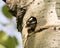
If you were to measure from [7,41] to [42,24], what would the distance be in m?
0.56

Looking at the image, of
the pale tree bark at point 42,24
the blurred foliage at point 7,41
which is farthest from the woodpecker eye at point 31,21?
the blurred foliage at point 7,41

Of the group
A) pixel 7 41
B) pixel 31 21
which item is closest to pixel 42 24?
pixel 31 21

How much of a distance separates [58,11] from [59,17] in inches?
0.7

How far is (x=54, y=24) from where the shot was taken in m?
0.53

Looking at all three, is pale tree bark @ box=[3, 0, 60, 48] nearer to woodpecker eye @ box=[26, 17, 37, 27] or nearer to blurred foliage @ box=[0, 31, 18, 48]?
woodpecker eye @ box=[26, 17, 37, 27]

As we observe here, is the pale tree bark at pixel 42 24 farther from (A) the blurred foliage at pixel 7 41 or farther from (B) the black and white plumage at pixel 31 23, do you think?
(A) the blurred foliage at pixel 7 41

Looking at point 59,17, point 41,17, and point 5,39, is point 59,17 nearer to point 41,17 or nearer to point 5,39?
point 41,17

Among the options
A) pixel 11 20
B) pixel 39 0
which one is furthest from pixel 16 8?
pixel 11 20

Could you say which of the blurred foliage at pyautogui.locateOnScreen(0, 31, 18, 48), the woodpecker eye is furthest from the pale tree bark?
the blurred foliage at pyautogui.locateOnScreen(0, 31, 18, 48)

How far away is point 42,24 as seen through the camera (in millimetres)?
554

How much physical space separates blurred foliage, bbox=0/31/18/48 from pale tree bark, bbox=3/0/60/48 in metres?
0.42

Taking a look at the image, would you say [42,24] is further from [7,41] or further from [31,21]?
[7,41]

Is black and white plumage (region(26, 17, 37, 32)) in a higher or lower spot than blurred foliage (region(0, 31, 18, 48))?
higher

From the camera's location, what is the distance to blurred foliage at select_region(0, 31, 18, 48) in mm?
1050
